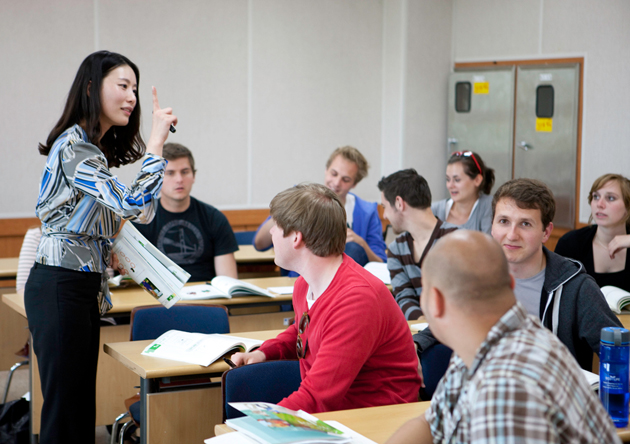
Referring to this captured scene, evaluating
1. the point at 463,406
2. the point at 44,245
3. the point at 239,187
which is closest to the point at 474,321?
the point at 463,406

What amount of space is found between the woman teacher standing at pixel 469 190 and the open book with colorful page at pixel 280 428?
122 inches

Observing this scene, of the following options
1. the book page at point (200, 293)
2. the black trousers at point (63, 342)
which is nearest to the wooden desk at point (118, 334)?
the book page at point (200, 293)

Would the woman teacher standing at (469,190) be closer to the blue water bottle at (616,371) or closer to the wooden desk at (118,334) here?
the wooden desk at (118,334)

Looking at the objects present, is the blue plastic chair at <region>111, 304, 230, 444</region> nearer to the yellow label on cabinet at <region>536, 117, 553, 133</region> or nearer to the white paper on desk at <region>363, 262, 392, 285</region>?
the white paper on desk at <region>363, 262, 392, 285</region>

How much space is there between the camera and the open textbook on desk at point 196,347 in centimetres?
226

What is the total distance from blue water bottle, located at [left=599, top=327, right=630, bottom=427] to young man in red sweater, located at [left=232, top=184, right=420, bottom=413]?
538 millimetres

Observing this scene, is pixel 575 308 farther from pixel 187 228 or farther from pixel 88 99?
pixel 187 228

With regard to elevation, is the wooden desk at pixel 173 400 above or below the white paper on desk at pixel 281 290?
below

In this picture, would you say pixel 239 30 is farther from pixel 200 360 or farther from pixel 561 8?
pixel 200 360

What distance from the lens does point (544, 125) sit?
19.1 ft

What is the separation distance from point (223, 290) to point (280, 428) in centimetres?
187

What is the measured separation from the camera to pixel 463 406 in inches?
44.9

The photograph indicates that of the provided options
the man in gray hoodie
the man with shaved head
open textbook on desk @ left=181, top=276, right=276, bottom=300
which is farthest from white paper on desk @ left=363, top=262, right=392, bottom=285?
the man with shaved head

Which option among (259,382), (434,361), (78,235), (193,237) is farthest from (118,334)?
(434,361)
